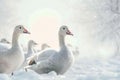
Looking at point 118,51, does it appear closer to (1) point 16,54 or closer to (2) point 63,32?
(2) point 63,32

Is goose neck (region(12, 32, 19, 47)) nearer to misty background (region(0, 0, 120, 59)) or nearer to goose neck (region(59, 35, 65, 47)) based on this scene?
goose neck (region(59, 35, 65, 47))

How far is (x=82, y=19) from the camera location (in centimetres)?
3338

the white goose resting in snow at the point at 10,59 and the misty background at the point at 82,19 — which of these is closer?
the white goose resting in snow at the point at 10,59

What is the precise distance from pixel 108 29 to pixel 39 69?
68.2 feet

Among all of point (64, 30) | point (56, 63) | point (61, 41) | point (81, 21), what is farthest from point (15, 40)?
point (81, 21)

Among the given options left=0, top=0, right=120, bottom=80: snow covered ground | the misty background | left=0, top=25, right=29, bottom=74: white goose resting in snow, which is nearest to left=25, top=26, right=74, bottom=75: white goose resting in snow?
left=0, top=25, right=29, bottom=74: white goose resting in snow

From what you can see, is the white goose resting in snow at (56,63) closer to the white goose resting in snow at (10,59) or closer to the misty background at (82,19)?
the white goose resting in snow at (10,59)

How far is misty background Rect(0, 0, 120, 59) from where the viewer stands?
103ft

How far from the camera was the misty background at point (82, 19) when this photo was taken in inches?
1232

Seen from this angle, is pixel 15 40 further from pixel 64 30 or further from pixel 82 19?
pixel 82 19

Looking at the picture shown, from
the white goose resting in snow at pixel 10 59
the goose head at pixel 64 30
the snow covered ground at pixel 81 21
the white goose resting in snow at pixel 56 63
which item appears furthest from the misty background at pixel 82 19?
the white goose resting in snow at pixel 10 59

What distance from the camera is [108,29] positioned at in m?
31.5

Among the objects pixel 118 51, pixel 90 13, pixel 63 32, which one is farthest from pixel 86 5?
pixel 63 32

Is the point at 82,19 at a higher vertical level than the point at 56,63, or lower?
higher
